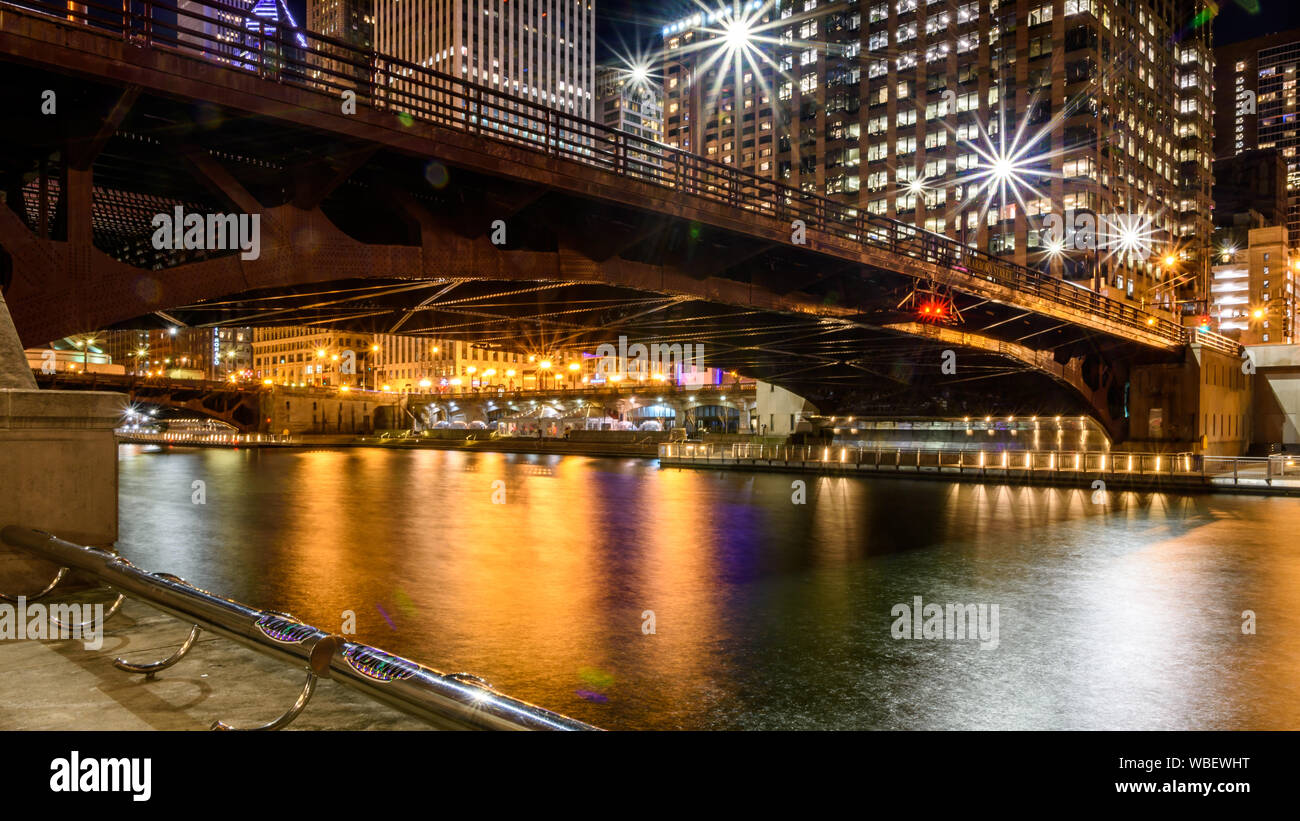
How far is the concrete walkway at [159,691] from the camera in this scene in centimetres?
383

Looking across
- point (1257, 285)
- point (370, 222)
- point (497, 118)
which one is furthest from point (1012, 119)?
point (370, 222)

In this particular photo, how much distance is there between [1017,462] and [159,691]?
1591 inches

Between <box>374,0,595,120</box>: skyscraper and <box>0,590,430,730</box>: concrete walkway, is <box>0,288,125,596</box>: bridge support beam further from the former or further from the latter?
<box>374,0,595,120</box>: skyscraper

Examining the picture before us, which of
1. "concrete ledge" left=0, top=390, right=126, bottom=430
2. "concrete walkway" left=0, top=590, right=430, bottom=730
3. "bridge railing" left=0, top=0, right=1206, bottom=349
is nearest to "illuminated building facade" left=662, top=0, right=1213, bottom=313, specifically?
"bridge railing" left=0, top=0, right=1206, bottom=349

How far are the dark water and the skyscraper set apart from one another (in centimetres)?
15472

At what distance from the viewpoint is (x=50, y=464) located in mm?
6633

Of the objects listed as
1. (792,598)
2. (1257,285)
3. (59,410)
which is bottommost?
(792,598)

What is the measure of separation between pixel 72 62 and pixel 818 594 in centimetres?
1316

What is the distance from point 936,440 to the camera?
65.8m

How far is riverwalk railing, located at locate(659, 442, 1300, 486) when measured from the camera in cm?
3412

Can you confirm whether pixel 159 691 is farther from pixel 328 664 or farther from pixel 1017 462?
pixel 1017 462

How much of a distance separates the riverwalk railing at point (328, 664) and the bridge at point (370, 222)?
7.56m
